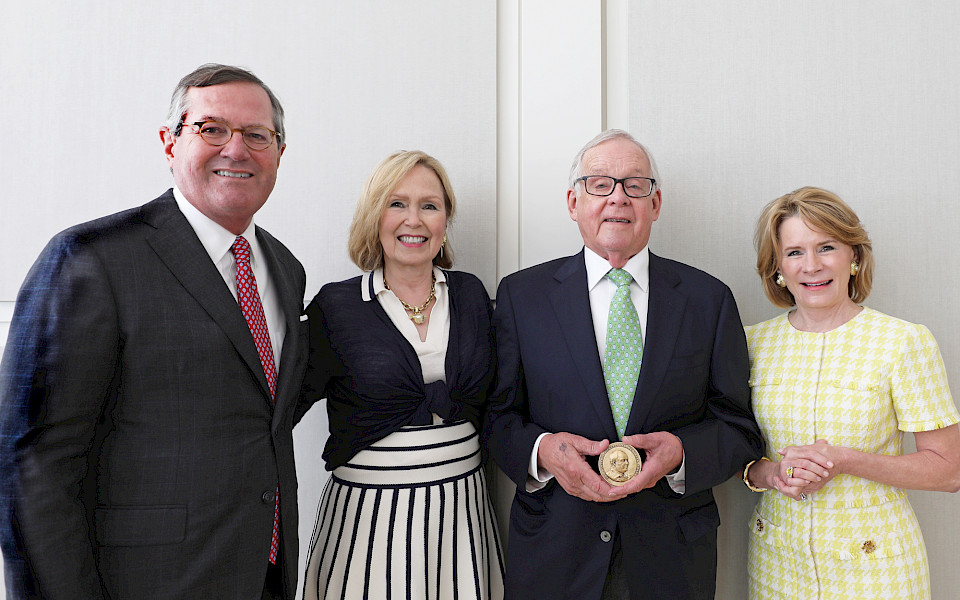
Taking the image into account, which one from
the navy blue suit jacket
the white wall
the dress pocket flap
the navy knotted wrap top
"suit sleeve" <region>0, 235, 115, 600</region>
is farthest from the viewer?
the white wall

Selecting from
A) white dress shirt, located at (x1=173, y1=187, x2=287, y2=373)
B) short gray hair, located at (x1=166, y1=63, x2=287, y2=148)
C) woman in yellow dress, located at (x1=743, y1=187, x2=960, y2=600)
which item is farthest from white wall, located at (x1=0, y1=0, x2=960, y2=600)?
short gray hair, located at (x1=166, y1=63, x2=287, y2=148)

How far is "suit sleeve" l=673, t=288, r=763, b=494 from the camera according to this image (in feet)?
5.73

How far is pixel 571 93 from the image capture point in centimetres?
239

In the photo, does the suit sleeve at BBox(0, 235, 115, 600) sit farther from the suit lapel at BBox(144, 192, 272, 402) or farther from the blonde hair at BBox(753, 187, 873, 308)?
the blonde hair at BBox(753, 187, 873, 308)

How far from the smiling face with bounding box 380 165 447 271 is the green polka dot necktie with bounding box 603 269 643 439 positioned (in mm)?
659

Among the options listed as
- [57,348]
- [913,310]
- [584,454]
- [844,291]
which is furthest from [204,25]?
[913,310]

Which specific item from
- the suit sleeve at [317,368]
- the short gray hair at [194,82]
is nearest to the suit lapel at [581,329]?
the suit sleeve at [317,368]

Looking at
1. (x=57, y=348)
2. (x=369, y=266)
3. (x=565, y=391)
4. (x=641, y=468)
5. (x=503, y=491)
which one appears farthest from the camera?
(x=503, y=491)

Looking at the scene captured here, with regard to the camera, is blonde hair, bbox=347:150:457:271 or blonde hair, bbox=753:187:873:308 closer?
blonde hair, bbox=753:187:873:308

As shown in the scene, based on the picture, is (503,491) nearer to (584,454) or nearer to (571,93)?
(584,454)

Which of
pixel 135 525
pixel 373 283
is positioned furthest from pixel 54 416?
pixel 373 283

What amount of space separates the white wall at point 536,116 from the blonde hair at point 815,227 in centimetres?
33

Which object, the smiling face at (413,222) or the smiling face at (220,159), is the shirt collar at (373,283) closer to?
the smiling face at (413,222)

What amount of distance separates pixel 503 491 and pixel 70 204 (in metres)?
2.18
